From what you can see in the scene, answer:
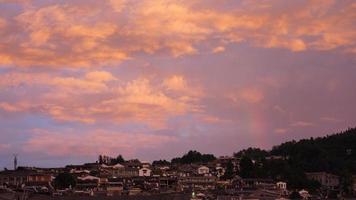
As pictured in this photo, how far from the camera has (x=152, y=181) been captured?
97.6 m

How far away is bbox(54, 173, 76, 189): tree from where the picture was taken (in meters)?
96.3

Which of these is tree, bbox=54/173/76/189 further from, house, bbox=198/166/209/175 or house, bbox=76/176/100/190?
house, bbox=198/166/209/175

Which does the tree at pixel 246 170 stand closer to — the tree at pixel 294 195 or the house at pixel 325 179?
the house at pixel 325 179

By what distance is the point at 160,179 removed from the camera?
9862cm

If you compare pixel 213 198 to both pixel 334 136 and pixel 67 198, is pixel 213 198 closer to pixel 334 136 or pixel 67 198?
pixel 67 198

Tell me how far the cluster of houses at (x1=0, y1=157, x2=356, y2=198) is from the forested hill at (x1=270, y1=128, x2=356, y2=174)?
11.6 meters

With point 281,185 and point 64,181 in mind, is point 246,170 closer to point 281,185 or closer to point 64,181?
point 281,185

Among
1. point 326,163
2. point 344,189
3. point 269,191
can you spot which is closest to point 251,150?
point 326,163

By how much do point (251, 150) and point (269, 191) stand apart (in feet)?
344

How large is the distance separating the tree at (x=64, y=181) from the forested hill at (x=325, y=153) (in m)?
48.7

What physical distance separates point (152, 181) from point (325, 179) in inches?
1433

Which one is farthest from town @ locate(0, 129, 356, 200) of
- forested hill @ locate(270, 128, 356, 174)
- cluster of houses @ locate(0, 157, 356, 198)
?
forested hill @ locate(270, 128, 356, 174)

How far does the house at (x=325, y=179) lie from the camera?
119 metres

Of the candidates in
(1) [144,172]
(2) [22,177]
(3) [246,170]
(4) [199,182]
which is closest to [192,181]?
(4) [199,182]
